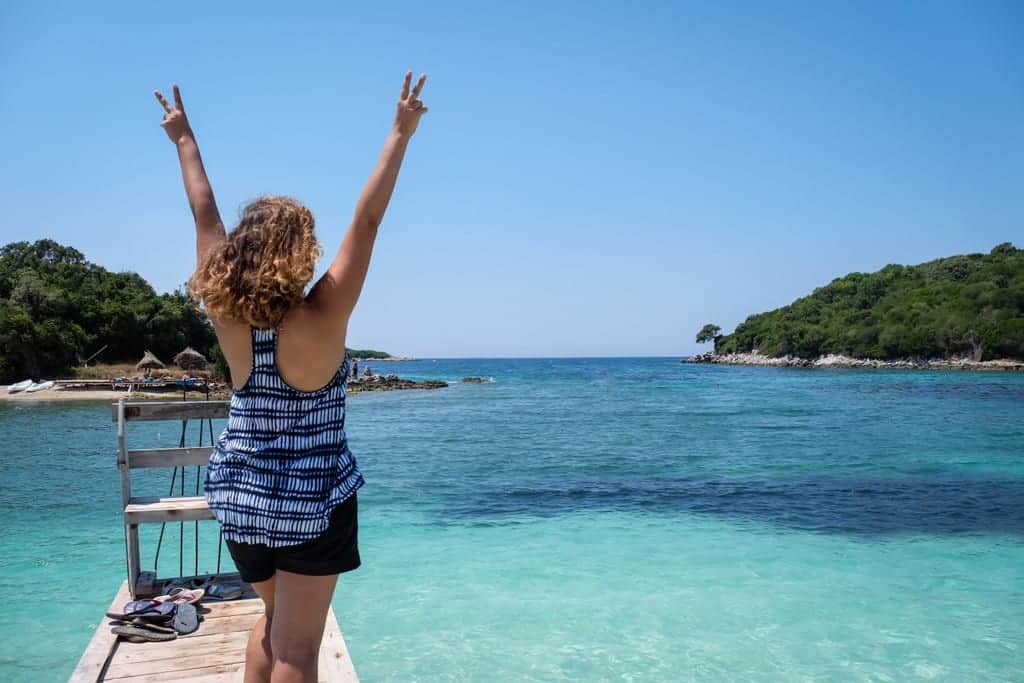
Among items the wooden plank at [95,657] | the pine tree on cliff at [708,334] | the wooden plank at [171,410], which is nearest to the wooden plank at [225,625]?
the wooden plank at [95,657]

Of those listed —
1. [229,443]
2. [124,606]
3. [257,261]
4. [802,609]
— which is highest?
[257,261]

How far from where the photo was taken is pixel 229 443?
7.00 feet

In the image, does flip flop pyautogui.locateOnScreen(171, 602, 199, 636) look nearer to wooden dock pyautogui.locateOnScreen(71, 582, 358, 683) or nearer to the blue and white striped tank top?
wooden dock pyautogui.locateOnScreen(71, 582, 358, 683)

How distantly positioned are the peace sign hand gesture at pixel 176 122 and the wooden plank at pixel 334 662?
7.13 ft

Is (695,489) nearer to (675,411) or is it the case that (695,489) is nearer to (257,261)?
(257,261)

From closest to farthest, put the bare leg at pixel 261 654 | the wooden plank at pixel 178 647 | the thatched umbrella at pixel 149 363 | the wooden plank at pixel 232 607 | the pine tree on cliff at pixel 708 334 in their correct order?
the bare leg at pixel 261 654, the wooden plank at pixel 178 647, the wooden plank at pixel 232 607, the thatched umbrella at pixel 149 363, the pine tree on cliff at pixel 708 334

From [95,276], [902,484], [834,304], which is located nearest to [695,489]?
[902,484]

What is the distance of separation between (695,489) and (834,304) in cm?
10735

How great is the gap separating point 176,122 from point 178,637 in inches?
113

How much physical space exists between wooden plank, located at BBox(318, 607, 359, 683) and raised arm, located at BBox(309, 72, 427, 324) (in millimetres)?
2016

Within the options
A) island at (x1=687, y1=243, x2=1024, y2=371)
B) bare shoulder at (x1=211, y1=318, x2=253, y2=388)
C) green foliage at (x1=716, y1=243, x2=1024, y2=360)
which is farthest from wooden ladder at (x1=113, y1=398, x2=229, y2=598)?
green foliage at (x1=716, y1=243, x2=1024, y2=360)

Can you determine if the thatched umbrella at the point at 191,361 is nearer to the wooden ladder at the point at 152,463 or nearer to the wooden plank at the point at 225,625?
the wooden ladder at the point at 152,463

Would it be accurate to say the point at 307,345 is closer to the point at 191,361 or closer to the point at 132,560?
the point at 132,560

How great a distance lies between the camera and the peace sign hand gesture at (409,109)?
2.18 meters
